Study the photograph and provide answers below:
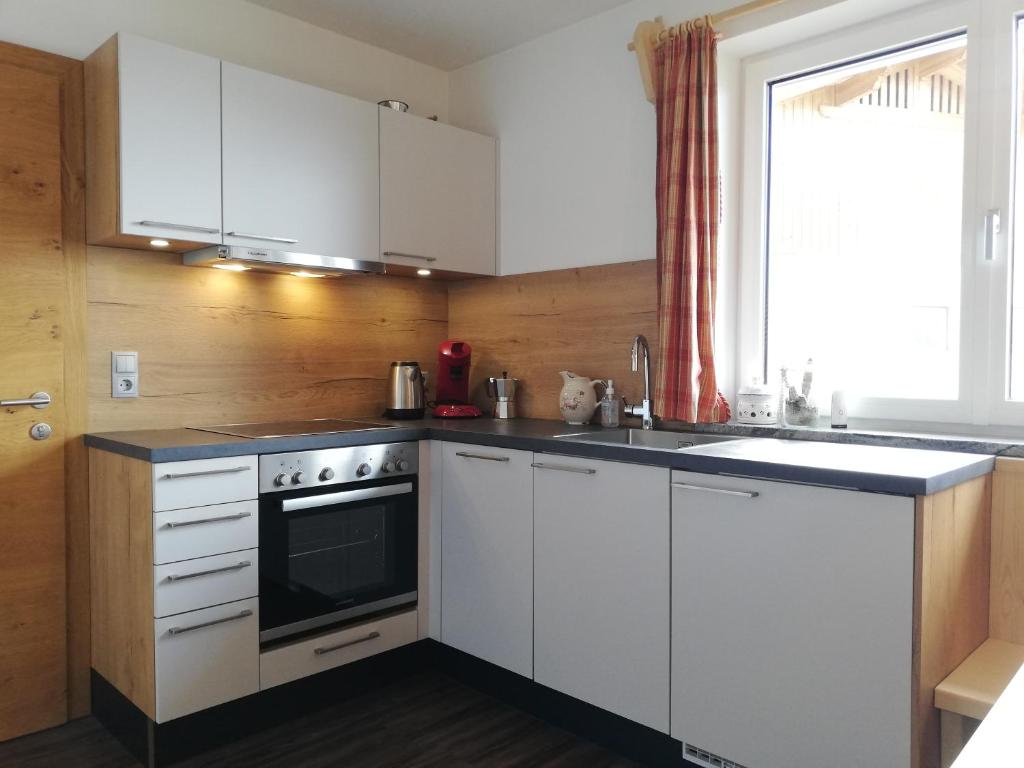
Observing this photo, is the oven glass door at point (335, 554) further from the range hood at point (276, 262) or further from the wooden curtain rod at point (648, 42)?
the wooden curtain rod at point (648, 42)

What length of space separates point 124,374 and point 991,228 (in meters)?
2.68

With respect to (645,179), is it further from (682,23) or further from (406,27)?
(406,27)

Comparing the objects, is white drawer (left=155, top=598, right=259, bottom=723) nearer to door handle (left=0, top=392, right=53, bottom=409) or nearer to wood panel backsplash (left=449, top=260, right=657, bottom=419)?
door handle (left=0, top=392, right=53, bottom=409)

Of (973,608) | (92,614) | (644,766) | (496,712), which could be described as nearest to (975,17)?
(973,608)

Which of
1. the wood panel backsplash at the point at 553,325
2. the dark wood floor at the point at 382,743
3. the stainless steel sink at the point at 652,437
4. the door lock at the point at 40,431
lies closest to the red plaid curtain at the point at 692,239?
the stainless steel sink at the point at 652,437

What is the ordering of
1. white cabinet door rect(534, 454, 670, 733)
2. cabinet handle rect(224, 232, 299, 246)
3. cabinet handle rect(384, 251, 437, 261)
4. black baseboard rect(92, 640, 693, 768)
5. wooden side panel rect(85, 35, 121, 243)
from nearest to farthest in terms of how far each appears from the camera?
white cabinet door rect(534, 454, 670, 733)
black baseboard rect(92, 640, 693, 768)
wooden side panel rect(85, 35, 121, 243)
cabinet handle rect(224, 232, 299, 246)
cabinet handle rect(384, 251, 437, 261)

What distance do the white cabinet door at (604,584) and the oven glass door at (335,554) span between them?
1.84ft

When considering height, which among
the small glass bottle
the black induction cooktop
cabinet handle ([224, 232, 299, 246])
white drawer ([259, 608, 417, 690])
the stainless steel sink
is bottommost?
white drawer ([259, 608, 417, 690])

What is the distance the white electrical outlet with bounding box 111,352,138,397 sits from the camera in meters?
2.59

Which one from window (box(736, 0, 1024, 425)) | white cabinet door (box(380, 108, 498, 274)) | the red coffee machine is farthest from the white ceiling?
the red coffee machine

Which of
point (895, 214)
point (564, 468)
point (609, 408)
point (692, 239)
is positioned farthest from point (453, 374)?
point (895, 214)

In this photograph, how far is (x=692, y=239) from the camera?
101 inches

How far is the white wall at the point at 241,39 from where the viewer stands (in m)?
2.47

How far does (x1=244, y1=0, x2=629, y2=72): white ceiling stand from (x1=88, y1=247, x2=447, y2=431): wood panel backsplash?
3.22 feet
